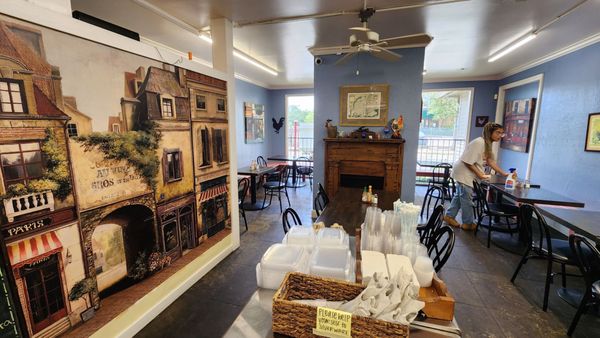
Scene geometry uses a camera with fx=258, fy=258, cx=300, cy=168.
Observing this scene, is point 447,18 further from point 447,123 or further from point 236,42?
point 447,123

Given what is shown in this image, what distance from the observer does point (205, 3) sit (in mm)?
2598

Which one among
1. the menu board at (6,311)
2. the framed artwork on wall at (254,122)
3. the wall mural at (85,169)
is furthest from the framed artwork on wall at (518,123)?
the menu board at (6,311)

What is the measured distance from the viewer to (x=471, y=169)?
383cm

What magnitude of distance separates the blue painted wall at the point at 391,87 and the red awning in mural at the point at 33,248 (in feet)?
12.2

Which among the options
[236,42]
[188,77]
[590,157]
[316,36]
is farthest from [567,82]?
[188,77]

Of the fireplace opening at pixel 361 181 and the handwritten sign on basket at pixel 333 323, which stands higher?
the handwritten sign on basket at pixel 333 323

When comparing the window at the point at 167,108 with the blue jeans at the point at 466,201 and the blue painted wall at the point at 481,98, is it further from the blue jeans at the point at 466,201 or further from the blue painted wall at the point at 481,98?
the blue painted wall at the point at 481,98

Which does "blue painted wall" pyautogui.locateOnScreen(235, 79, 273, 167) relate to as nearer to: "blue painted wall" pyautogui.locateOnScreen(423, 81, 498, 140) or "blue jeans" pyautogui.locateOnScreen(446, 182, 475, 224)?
"blue jeans" pyautogui.locateOnScreen(446, 182, 475, 224)

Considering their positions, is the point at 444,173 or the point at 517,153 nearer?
the point at 517,153

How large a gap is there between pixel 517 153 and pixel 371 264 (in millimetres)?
5833

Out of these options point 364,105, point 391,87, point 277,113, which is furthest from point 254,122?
point 391,87

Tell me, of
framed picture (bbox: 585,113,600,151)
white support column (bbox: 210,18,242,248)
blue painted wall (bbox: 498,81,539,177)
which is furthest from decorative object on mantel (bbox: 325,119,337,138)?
blue painted wall (bbox: 498,81,539,177)

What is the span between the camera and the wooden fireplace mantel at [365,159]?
425 cm

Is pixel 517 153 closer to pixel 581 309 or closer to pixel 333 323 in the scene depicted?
pixel 581 309
